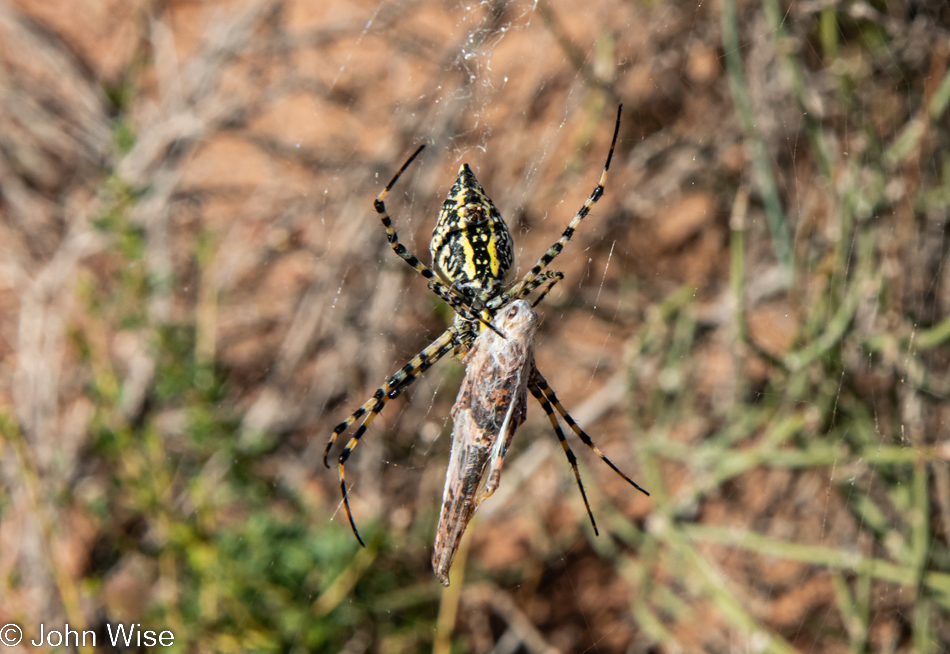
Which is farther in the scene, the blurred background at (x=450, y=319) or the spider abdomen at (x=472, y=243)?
the blurred background at (x=450, y=319)

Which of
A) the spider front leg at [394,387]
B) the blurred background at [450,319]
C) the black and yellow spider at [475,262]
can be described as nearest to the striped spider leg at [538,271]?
the black and yellow spider at [475,262]

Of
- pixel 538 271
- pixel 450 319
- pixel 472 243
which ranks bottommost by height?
pixel 538 271

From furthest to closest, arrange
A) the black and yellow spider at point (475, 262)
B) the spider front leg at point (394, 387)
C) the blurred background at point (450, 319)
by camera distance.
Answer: the blurred background at point (450, 319) < the spider front leg at point (394, 387) < the black and yellow spider at point (475, 262)

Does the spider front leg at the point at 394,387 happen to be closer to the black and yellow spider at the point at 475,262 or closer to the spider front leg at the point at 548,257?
the black and yellow spider at the point at 475,262

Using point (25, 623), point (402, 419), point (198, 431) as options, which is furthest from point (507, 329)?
point (25, 623)

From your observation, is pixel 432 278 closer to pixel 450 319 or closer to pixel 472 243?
pixel 472 243

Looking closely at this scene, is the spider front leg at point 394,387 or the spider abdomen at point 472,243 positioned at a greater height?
the spider abdomen at point 472,243

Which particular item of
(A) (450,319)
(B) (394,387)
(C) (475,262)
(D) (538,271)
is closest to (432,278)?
(C) (475,262)
